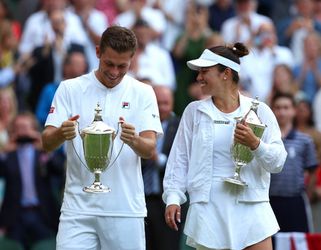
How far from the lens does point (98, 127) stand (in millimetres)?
7352

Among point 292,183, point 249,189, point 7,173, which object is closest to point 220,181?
point 249,189

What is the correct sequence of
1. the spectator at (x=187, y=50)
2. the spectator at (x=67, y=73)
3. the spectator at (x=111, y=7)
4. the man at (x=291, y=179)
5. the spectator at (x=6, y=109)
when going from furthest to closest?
the spectator at (x=111, y=7)
the spectator at (x=187, y=50)
the spectator at (x=6, y=109)
the spectator at (x=67, y=73)
the man at (x=291, y=179)

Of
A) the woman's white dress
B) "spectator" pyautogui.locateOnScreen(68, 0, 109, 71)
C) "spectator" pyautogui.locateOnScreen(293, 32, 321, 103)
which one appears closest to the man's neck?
the woman's white dress

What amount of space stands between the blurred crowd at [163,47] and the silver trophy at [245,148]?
5.35 metres

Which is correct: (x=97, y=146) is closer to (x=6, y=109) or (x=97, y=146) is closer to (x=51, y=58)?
(x=6, y=109)

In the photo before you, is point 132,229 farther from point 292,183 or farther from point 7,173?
point 7,173

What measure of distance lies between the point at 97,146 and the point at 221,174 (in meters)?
0.92

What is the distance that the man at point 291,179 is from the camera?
10.5 metres

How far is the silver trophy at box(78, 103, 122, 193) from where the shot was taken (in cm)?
734

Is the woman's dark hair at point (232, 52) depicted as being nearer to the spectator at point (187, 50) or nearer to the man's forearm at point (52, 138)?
the man's forearm at point (52, 138)

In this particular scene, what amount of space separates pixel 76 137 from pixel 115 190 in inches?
17.7

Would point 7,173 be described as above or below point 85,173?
below

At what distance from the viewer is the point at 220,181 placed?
25.3ft

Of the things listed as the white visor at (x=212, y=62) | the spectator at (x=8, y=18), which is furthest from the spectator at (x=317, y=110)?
the white visor at (x=212, y=62)
